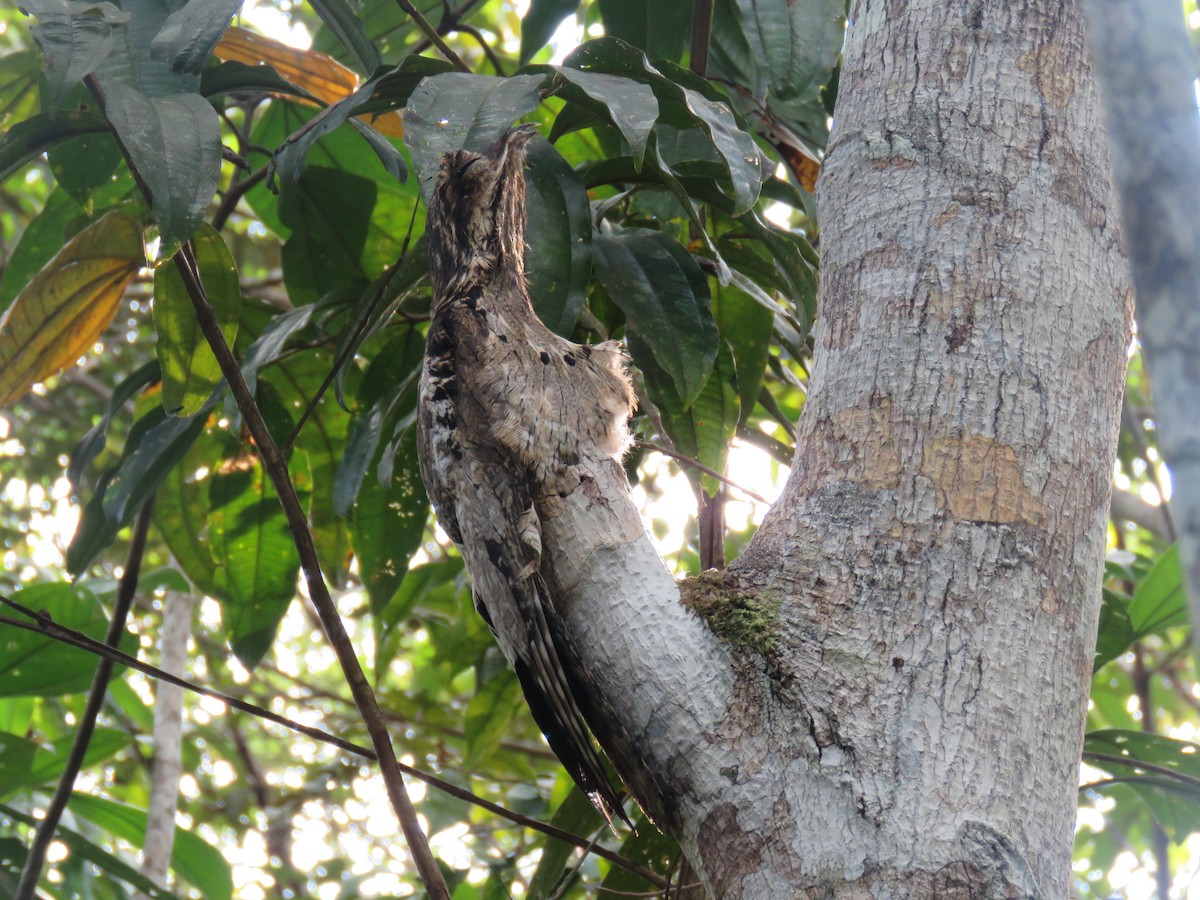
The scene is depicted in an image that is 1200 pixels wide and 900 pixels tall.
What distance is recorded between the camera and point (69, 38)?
139 centimetres

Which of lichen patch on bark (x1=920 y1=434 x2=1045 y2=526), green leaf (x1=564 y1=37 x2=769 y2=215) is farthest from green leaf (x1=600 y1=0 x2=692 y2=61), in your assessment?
lichen patch on bark (x1=920 y1=434 x2=1045 y2=526)

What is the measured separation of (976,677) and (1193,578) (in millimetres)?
704

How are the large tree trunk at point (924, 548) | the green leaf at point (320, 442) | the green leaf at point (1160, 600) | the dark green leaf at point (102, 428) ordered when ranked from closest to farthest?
the large tree trunk at point (924, 548), the green leaf at point (1160, 600), the dark green leaf at point (102, 428), the green leaf at point (320, 442)

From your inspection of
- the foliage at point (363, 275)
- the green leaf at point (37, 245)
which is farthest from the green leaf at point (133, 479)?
the green leaf at point (37, 245)

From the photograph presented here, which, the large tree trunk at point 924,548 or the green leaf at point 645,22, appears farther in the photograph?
the green leaf at point 645,22

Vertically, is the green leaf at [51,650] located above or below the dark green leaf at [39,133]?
below

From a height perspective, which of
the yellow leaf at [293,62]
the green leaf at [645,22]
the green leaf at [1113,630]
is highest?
the green leaf at [645,22]

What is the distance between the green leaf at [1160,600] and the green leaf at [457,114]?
1.60m

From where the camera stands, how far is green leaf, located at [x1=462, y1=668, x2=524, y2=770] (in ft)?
8.93

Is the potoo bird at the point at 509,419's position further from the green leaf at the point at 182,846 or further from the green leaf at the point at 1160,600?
the green leaf at the point at 182,846

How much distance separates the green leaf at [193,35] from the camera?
1525 millimetres

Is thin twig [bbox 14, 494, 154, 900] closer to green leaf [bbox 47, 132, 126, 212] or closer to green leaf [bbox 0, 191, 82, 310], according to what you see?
green leaf [bbox 0, 191, 82, 310]

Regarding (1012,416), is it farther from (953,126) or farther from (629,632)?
(629,632)

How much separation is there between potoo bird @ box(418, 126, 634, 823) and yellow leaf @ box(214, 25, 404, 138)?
2.14 ft
